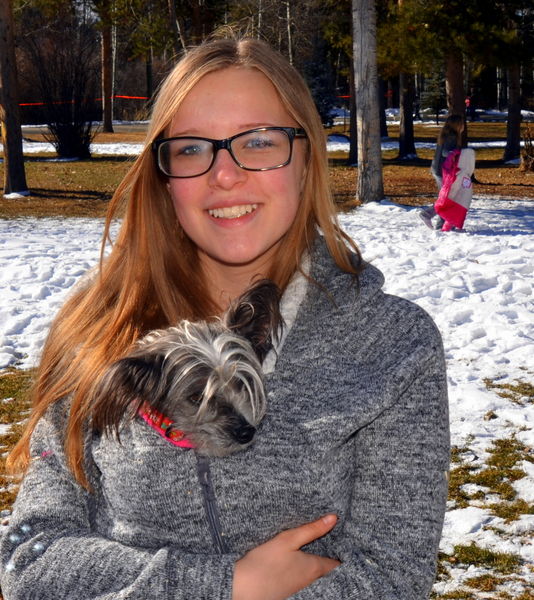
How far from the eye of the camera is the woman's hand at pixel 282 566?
181cm

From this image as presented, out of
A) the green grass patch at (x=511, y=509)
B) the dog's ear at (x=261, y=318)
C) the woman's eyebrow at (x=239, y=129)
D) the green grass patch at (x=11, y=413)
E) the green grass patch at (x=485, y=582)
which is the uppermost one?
the woman's eyebrow at (x=239, y=129)

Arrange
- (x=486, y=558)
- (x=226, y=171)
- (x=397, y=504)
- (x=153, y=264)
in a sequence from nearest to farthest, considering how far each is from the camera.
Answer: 1. (x=397, y=504)
2. (x=226, y=171)
3. (x=153, y=264)
4. (x=486, y=558)

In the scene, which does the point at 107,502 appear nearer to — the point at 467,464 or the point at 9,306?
the point at 467,464

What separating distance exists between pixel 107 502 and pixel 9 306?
6.66 metres

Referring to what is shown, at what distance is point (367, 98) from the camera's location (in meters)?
14.4

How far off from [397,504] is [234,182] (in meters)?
1.01

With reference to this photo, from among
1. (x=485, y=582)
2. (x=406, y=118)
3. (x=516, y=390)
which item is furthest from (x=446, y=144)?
(x=406, y=118)

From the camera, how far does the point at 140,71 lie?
56.9 meters

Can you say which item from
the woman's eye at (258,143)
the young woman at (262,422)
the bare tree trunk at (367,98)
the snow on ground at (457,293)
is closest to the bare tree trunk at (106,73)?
the bare tree trunk at (367,98)

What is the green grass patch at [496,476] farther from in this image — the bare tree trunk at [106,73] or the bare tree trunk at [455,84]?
the bare tree trunk at [106,73]

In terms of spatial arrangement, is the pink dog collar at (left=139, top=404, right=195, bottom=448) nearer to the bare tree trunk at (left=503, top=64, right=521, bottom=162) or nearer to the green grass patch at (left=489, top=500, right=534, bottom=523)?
the green grass patch at (left=489, top=500, right=534, bottom=523)

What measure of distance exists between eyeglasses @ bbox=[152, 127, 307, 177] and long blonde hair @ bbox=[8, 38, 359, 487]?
0.25ft

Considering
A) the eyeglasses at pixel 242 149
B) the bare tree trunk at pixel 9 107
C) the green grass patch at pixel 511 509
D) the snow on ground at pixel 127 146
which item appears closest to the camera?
the eyeglasses at pixel 242 149

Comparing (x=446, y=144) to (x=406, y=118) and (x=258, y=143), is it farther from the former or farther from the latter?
(x=406, y=118)
